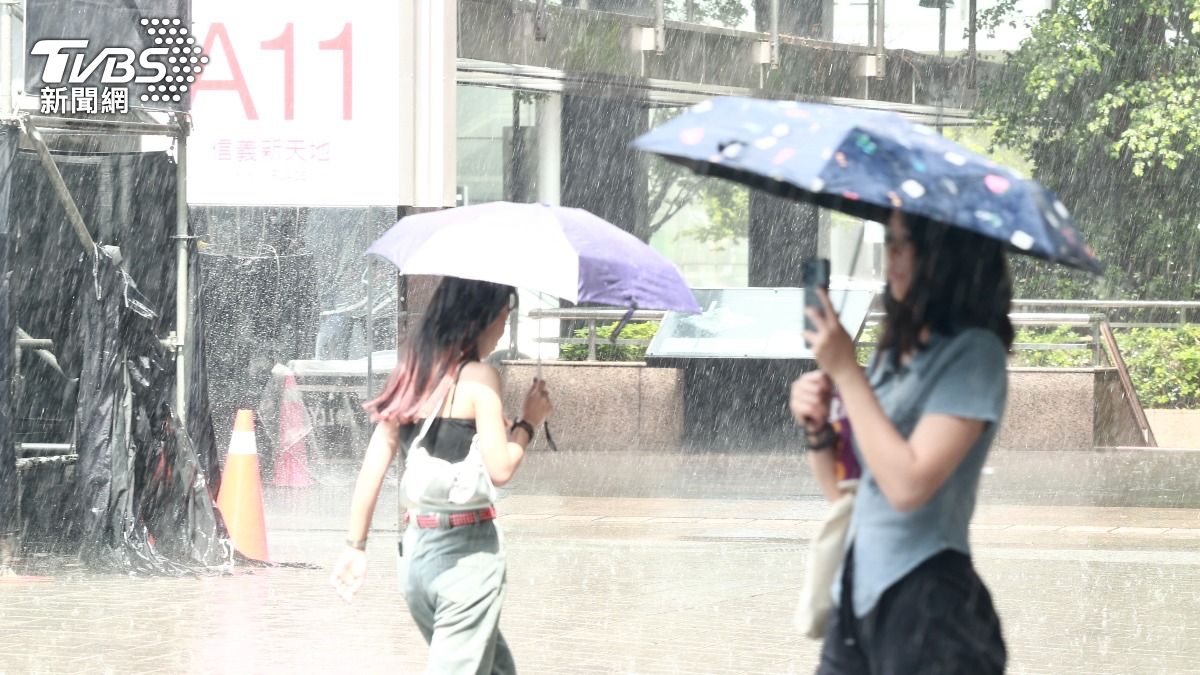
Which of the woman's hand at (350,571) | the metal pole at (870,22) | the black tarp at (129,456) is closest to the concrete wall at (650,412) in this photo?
the black tarp at (129,456)

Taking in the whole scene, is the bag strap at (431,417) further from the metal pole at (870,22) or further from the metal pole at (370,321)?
the metal pole at (870,22)

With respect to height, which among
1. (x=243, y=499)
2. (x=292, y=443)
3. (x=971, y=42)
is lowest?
(x=243, y=499)

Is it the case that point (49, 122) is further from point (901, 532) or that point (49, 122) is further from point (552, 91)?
point (552, 91)

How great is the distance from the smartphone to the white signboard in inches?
332

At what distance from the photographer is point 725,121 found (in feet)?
11.0

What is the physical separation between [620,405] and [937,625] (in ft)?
54.4

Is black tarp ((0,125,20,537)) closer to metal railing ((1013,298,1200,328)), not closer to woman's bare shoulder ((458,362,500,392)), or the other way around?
woman's bare shoulder ((458,362,500,392))

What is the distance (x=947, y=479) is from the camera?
3.23 m

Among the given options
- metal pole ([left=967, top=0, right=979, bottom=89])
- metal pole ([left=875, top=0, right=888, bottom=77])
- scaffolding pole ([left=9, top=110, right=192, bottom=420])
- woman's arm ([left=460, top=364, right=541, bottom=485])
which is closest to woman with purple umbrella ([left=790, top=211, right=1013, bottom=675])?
woman's arm ([left=460, top=364, right=541, bottom=485])

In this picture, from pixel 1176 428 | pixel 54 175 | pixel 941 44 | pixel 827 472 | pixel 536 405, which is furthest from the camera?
pixel 941 44

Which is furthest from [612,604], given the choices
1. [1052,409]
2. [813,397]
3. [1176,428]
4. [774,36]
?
[774,36]

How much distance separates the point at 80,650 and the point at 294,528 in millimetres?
4267

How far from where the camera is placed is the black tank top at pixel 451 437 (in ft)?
15.6

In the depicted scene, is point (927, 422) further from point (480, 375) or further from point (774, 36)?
point (774, 36)
